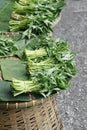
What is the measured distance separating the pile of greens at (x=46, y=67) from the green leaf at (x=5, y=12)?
35cm

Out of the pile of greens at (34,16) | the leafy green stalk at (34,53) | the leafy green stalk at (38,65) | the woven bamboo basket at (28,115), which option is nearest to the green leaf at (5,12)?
the pile of greens at (34,16)

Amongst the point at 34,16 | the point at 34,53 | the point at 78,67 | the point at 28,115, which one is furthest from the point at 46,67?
the point at 78,67

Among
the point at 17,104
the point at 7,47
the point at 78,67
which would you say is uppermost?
the point at 7,47

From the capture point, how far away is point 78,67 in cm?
381

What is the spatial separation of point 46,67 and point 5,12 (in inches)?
35.6

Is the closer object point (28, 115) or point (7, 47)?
point (28, 115)

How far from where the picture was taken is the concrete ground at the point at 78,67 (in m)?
3.08

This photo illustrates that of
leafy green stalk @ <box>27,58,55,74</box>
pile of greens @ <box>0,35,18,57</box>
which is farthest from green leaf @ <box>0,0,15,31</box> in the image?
leafy green stalk @ <box>27,58,55,74</box>

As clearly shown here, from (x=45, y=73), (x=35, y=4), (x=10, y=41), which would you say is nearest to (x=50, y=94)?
(x=45, y=73)

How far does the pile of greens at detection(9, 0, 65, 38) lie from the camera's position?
2.79 metres

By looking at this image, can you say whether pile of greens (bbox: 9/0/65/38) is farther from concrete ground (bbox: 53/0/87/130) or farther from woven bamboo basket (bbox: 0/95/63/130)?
concrete ground (bbox: 53/0/87/130)

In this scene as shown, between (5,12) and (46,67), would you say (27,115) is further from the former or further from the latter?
(5,12)

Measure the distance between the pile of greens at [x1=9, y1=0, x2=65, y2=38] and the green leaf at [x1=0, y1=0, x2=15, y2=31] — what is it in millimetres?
41

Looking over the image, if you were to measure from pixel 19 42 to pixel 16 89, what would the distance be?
0.59 metres
